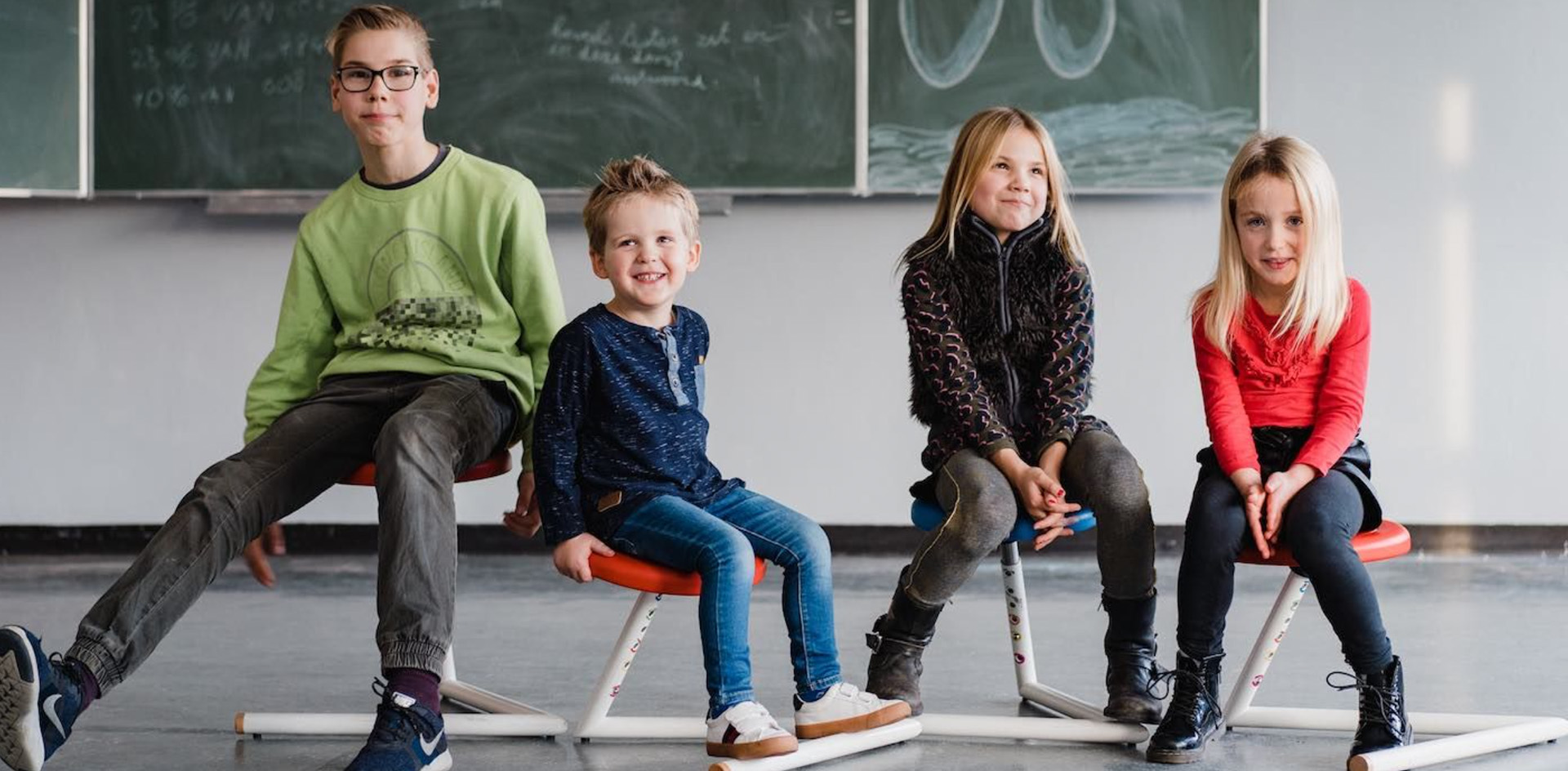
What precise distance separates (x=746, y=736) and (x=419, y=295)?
2.63 feet

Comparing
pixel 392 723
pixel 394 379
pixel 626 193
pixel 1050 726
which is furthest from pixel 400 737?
pixel 1050 726

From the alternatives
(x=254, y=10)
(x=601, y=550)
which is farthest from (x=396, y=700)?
(x=254, y=10)

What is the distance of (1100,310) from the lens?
154 inches

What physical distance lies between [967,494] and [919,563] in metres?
0.13

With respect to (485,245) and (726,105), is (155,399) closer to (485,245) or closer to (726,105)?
(726,105)

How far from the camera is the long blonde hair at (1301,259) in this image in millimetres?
2145

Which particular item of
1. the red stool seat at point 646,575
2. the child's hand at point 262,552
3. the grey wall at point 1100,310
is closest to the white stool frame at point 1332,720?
the red stool seat at point 646,575

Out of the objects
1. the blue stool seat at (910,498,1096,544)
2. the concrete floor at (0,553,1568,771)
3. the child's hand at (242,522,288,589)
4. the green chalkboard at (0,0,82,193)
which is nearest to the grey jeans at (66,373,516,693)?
the child's hand at (242,522,288,589)

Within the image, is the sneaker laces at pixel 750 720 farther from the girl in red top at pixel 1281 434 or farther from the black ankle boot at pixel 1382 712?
the black ankle boot at pixel 1382 712

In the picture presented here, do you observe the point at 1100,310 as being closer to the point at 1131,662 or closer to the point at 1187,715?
the point at 1131,662

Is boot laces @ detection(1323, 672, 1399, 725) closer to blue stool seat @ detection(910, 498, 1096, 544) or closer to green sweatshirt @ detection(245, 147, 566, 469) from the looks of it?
blue stool seat @ detection(910, 498, 1096, 544)

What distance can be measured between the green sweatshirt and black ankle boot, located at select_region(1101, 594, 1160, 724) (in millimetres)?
875

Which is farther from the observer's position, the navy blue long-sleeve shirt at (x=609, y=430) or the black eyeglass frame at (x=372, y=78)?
the black eyeglass frame at (x=372, y=78)

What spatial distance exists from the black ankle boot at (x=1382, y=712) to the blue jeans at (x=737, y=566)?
69cm
